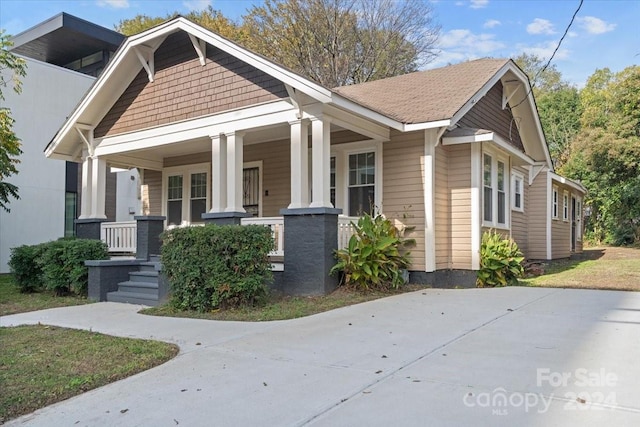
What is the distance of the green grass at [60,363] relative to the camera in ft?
12.6

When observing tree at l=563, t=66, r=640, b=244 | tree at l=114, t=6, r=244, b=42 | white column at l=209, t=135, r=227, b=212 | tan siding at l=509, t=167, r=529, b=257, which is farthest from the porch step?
tree at l=563, t=66, r=640, b=244

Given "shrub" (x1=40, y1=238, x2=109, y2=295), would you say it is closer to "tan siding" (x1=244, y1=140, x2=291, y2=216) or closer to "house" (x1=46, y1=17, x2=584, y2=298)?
"house" (x1=46, y1=17, x2=584, y2=298)

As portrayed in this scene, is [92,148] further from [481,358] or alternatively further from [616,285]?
[616,285]

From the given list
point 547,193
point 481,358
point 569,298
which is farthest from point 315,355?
point 547,193

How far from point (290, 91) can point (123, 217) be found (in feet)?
44.7

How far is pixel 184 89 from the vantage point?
10609 mm

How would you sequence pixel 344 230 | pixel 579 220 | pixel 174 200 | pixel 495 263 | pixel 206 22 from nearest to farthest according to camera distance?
1. pixel 344 230
2. pixel 495 263
3. pixel 174 200
4. pixel 579 220
5. pixel 206 22

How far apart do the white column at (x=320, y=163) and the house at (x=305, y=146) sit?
0.03m

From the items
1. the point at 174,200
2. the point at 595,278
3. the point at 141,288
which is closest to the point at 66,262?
the point at 141,288

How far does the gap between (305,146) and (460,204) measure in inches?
148

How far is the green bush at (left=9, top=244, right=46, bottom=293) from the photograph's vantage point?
1043 cm

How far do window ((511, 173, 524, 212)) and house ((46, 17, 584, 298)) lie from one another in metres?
0.10

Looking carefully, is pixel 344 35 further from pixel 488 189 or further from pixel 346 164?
pixel 488 189

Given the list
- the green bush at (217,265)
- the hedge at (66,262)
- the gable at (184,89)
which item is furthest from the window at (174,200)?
the green bush at (217,265)
